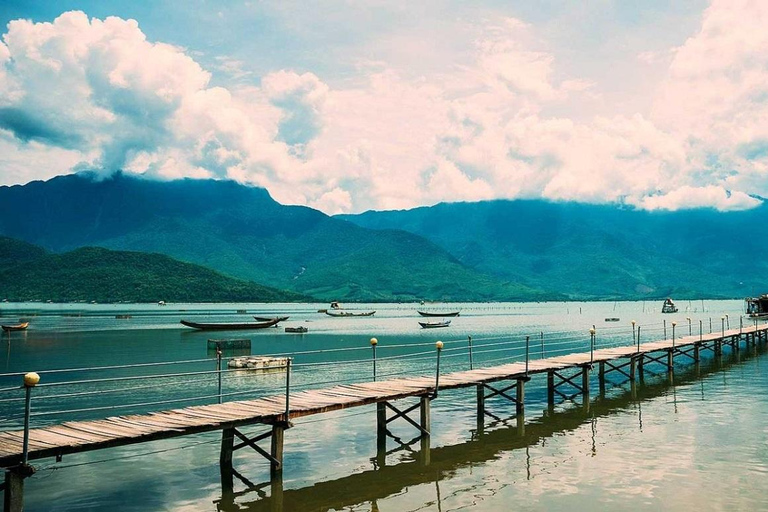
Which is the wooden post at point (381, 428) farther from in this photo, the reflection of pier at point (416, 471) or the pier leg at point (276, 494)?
the pier leg at point (276, 494)

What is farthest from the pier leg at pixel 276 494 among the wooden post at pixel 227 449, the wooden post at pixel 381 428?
the wooden post at pixel 381 428

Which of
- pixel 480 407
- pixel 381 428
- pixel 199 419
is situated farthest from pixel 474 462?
pixel 199 419

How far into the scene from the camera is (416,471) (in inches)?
785

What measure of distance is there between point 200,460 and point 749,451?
17.5 metres

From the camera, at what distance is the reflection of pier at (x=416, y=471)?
56.3 ft

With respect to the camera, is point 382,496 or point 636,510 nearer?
point 636,510

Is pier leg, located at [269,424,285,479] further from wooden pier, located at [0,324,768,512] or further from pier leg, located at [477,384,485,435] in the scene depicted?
pier leg, located at [477,384,485,435]

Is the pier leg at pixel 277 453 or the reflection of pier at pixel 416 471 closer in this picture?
the reflection of pier at pixel 416 471

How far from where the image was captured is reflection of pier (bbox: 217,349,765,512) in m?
17.2

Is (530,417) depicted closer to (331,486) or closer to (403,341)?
(331,486)

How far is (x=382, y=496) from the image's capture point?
17.6 metres

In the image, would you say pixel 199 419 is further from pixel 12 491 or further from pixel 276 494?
pixel 12 491

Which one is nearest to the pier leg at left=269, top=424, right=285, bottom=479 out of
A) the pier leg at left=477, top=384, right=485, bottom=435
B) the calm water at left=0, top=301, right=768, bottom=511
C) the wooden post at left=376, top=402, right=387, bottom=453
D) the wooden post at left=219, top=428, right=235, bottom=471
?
the calm water at left=0, top=301, right=768, bottom=511

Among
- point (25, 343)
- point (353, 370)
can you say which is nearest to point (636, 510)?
point (353, 370)
